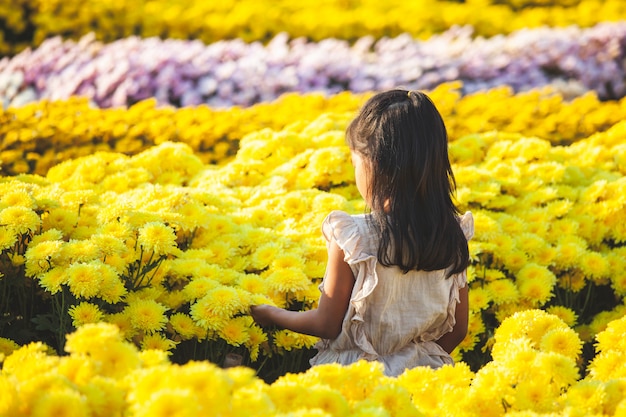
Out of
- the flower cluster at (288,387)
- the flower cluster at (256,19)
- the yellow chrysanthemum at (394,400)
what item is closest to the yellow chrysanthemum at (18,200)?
the flower cluster at (288,387)

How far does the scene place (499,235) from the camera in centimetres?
311

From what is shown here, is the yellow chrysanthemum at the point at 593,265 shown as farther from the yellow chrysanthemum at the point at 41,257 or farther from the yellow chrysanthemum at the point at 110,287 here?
the yellow chrysanthemum at the point at 41,257

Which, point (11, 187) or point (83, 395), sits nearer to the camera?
point (83, 395)

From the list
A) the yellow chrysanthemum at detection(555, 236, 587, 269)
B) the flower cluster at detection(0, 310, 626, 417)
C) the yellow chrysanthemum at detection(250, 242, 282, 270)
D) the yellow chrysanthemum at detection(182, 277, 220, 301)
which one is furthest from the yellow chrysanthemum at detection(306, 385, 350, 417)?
the yellow chrysanthemum at detection(555, 236, 587, 269)

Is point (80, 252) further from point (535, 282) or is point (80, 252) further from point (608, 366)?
point (535, 282)

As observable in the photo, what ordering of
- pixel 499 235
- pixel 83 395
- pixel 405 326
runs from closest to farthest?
pixel 83 395 → pixel 405 326 → pixel 499 235

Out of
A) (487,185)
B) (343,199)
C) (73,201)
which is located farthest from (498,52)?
(73,201)

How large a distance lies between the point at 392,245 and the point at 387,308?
210 millimetres

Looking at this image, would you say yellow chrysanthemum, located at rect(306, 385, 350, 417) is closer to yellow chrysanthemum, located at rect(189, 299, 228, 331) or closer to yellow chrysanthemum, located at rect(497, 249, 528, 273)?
yellow chrysanthemum, located at rect(189, 299, 228, 331)

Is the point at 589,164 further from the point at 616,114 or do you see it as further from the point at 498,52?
the point at 498,52

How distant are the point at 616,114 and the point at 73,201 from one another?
4.29 metres

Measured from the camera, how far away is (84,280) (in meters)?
2.19

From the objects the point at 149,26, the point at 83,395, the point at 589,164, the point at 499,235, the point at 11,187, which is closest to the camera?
the point at 83,395

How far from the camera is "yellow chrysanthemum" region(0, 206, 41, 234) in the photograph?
2.38m
